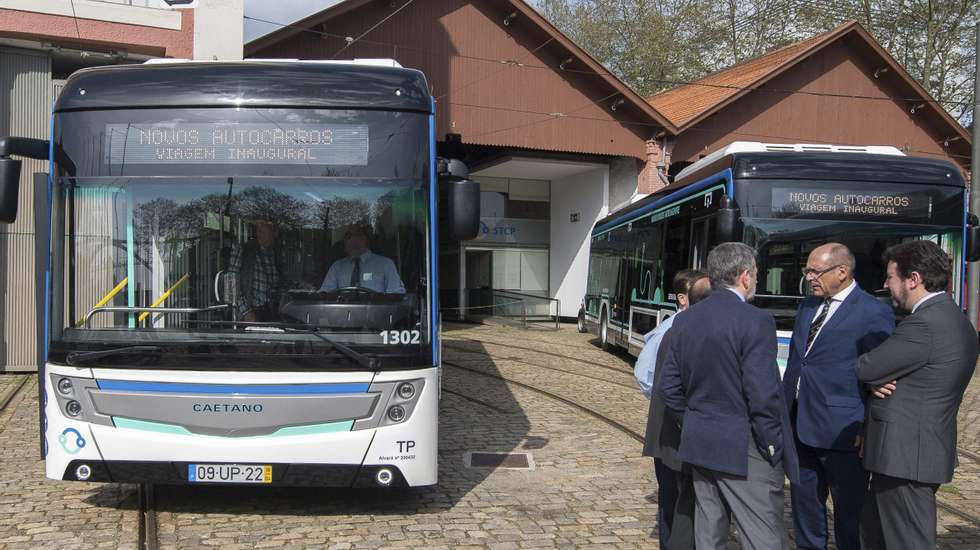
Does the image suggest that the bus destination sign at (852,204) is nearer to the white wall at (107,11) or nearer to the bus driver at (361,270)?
the bus driver at (361,270)

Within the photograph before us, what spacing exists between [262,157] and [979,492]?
236 inches

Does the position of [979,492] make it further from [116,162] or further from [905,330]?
[116,162]

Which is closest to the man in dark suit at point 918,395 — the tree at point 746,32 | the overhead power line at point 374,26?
the overhead power line at point 374,26

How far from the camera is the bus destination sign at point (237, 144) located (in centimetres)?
539

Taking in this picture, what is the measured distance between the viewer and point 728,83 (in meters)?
24.8

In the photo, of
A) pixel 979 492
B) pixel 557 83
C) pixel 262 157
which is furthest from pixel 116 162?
pixel 557 83

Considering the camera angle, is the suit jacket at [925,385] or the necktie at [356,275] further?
the necktie at [356,275]

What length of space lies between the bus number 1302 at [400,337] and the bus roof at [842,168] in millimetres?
5387

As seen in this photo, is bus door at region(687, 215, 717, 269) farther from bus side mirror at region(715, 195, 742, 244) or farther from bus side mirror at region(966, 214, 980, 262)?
bus side mirror at region(966, 214, 980, 262)

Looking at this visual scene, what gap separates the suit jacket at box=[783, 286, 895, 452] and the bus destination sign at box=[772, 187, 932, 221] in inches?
202

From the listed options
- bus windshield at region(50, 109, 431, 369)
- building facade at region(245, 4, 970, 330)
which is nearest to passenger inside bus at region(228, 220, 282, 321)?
bus windshield at region(50, 109, 431, 369)

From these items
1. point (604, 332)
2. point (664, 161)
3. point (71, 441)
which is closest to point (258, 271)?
point (71, 441)

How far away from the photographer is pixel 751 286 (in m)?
3.79

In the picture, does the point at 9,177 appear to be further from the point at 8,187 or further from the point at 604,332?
the point at 604,332
